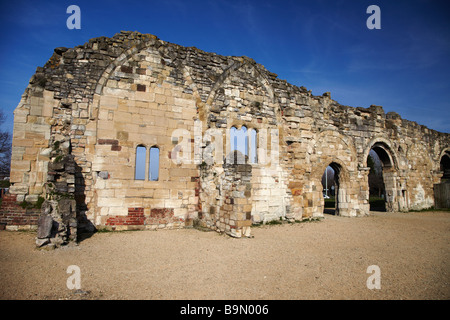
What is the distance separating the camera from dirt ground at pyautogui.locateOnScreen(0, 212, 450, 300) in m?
3.94

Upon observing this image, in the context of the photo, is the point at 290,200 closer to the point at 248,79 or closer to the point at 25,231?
the point at 248,79

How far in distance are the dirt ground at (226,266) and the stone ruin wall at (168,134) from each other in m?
1.22

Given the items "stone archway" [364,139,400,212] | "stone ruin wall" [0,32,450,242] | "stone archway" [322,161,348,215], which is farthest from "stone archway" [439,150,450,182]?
"stone ruin wall" [0,32,450,242]

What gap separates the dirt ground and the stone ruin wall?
3.99 feet

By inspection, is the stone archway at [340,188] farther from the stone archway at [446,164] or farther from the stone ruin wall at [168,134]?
the stone archway at [446,164]

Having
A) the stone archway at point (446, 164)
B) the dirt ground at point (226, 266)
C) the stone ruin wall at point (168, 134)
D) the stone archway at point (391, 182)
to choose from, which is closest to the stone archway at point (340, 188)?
the stone ruin wall at point (168, 134)

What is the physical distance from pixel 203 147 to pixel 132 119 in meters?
2.72

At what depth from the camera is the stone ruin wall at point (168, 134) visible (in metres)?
8.08

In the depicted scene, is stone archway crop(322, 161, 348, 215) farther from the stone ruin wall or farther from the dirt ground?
the dirt ground

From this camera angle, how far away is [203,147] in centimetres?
1002

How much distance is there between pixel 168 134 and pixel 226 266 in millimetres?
5633
